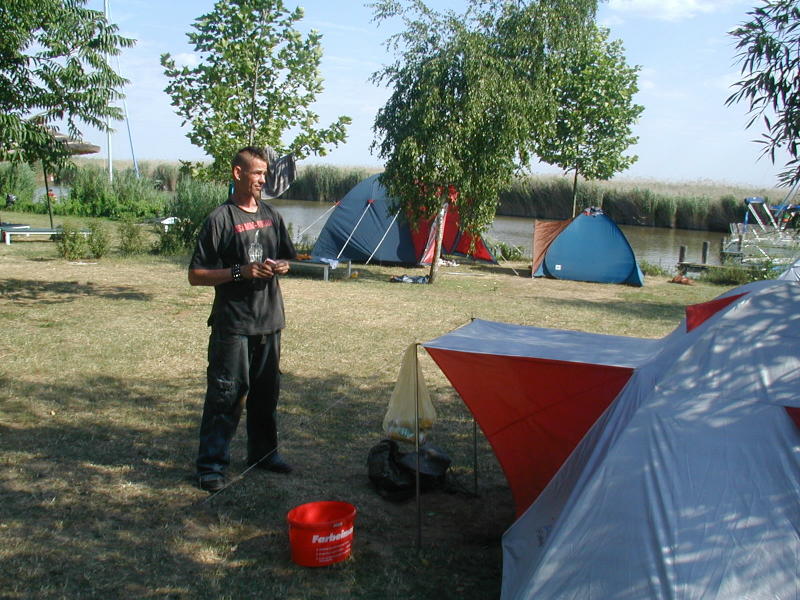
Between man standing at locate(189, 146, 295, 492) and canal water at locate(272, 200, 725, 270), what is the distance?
14409 millimetres

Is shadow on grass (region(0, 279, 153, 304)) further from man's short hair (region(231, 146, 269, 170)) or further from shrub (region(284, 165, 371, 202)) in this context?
shrub (region(284, 165, 371, 202))

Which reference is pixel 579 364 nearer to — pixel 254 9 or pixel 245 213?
pixel 245 213

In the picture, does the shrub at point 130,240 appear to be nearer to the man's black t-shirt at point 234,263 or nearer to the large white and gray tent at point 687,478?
the man's black t-shirt at point 234,263

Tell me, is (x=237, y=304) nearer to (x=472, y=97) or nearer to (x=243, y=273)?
(x=243, y=273)

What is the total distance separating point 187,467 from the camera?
452cm

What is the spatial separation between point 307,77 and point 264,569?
8126 mm

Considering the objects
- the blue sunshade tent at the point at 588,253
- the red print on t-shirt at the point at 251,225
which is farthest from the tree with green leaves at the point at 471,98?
the red print on t-shirt at the point at 251,225

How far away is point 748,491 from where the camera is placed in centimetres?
264

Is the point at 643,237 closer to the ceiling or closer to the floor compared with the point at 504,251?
closer to the ceiling

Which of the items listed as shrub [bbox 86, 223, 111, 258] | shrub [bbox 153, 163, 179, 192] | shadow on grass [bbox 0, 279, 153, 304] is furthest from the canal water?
shrub [bbox 153, 163, 179, 192]

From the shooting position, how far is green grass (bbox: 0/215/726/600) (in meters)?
3.39

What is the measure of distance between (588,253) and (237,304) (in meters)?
12.0

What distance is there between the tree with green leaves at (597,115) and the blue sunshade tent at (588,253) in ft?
15.0

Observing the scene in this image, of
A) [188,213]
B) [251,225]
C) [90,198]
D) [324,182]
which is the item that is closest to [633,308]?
[251,225]
